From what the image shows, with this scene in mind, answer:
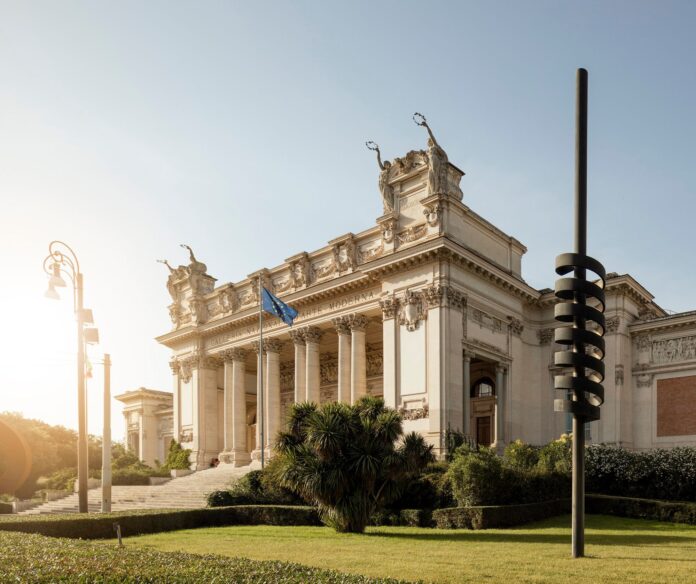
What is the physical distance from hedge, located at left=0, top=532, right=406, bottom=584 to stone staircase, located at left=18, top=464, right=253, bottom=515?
27615 mm

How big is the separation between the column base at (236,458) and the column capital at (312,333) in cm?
1163

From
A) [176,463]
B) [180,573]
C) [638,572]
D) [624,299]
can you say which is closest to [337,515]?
[638,572]

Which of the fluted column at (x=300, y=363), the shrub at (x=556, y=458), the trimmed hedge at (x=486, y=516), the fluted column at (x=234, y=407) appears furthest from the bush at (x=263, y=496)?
the fluted column at (x=234, y=407)

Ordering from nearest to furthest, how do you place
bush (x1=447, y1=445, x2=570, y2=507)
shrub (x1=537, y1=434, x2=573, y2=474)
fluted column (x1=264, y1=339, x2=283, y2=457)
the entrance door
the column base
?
1. bush (x1=447, y1=445, x2=570, y2=507)
2. shrub (x1=537, y1=434, x2=573, y2=474)
3. the entrance door
4. fluted column (x1=264, y1=339, x2=283, y2=457)
5. the column base

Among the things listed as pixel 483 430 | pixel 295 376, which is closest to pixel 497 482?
pixel 483 430

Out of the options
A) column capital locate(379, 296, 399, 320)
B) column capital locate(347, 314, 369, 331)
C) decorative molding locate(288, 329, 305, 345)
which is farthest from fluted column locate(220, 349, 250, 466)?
column capital locate(379, 296, 399, 320)

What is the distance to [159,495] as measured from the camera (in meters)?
44.2

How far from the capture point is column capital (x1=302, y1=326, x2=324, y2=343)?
155ft

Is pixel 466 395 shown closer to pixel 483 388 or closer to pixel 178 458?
pixel 483 388

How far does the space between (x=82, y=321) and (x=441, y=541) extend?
52.3ft

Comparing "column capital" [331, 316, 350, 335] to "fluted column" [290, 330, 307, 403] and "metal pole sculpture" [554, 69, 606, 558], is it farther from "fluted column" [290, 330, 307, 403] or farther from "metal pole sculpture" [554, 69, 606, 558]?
"metal pole sculpture" [554, 69, 606, 558]

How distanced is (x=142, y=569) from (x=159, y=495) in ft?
118

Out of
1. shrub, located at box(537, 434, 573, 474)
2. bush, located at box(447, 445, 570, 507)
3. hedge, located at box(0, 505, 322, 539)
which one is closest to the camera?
hedge, located at box(0, 505, 322, 539)

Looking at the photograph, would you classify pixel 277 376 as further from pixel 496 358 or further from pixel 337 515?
pixel 337 515
